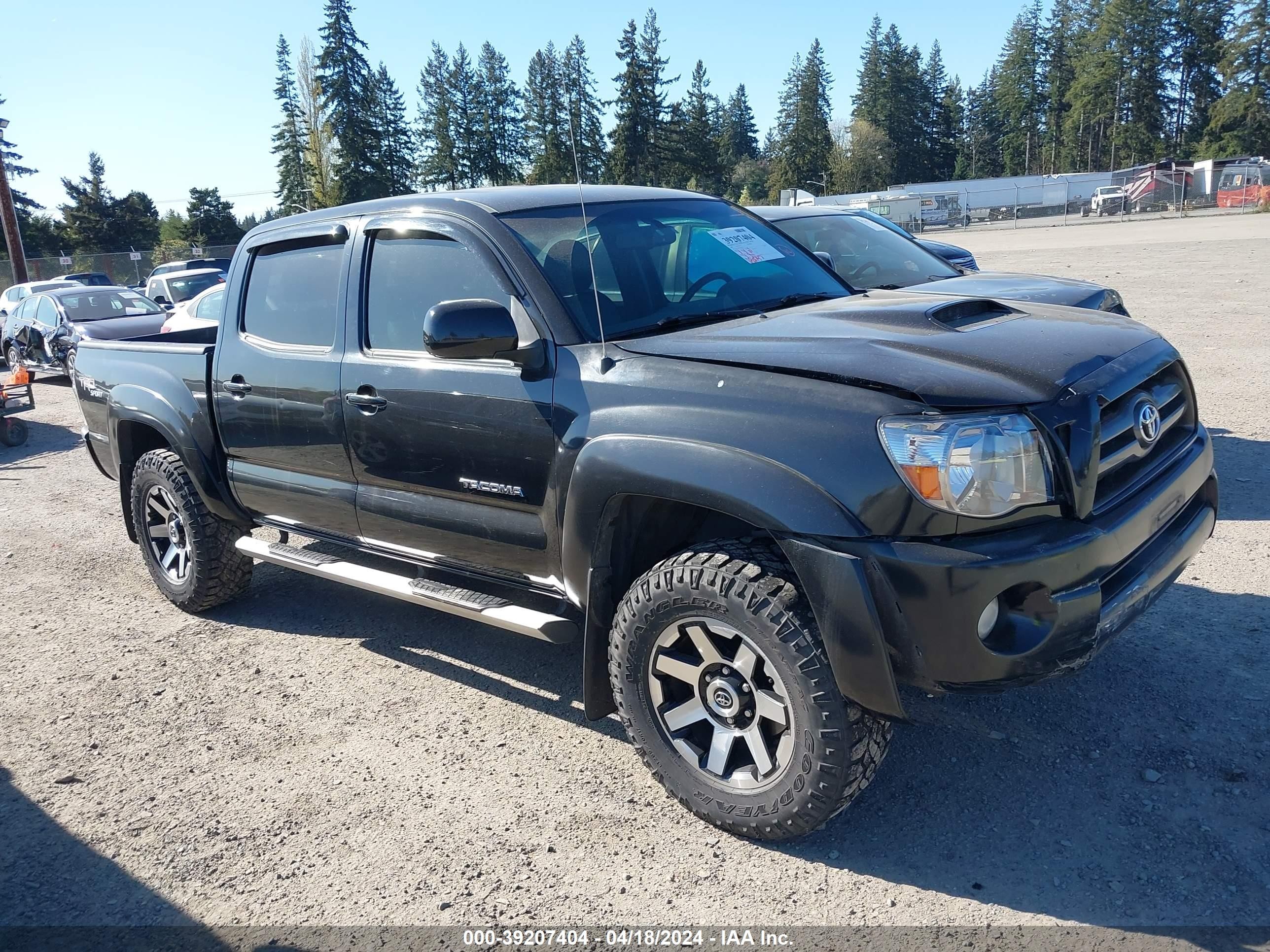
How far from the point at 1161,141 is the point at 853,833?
112996 mm

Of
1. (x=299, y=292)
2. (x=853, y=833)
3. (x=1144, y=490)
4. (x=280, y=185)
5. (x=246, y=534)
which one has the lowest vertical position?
(x=853, y=833)

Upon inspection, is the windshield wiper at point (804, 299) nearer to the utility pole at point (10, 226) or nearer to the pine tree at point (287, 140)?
the utility pole at point (10, 226)

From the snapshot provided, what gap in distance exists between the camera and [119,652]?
198 inches

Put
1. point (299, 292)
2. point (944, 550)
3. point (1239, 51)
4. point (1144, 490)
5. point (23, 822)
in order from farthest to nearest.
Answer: point (1239, 51), point (299, 292), point (23, 822), point (1144, 490), point (944, 550)

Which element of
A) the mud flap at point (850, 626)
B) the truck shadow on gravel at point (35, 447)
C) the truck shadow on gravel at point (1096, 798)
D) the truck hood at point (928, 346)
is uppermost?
the truck hood at point (928, 346)

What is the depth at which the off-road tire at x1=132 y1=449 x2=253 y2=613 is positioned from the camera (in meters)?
5.22

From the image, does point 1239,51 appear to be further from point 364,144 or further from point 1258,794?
point 1258,794

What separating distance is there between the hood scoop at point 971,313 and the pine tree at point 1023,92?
125110 mm

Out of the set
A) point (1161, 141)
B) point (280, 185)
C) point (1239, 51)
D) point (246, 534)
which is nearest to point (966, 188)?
point (1239, 51)

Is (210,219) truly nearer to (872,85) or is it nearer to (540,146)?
(540,146)

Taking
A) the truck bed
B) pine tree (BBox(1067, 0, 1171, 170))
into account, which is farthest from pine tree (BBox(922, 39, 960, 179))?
the truck bed

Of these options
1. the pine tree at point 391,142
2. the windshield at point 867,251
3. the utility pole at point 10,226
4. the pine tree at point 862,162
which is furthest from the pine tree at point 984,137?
the windshield at point 867,251

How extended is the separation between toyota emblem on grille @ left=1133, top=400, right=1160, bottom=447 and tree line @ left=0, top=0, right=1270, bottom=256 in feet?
141

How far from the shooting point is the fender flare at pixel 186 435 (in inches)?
199
